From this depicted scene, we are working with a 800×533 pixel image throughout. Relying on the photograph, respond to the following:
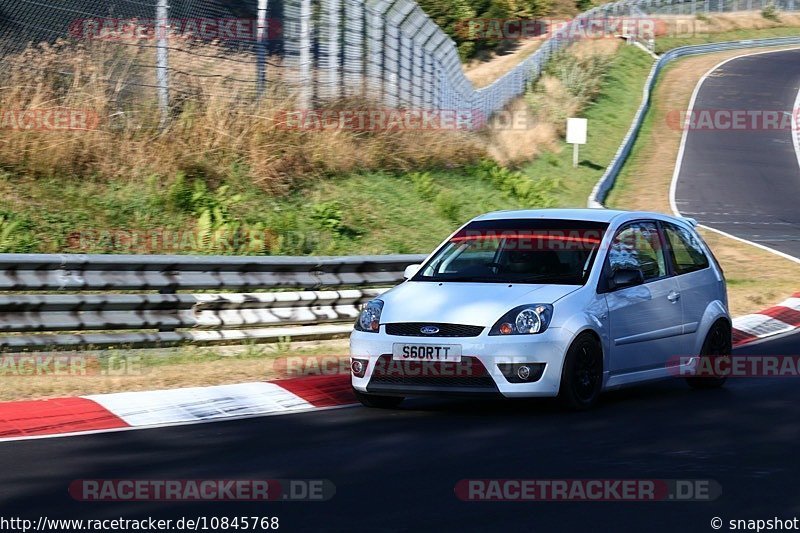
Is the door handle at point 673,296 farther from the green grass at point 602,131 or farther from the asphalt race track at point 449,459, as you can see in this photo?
the green grass at point 602,131

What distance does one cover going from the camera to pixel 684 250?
10.8m

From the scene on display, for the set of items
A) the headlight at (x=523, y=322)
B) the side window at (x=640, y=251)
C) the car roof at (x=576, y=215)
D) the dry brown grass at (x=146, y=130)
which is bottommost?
the headlight at (x=523, y=322)

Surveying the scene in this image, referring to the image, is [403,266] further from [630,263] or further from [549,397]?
[549,397]

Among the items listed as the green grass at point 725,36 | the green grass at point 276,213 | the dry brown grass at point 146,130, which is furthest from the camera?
the green grass at point 725,36

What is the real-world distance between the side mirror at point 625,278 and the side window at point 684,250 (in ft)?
2.84

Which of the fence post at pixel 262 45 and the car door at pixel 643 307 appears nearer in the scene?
the car door at pixel 643 307

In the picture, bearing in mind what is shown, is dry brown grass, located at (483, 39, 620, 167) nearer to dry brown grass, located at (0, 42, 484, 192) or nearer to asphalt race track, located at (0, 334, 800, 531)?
dry brown grass, located at (0, 42, 484, 192)

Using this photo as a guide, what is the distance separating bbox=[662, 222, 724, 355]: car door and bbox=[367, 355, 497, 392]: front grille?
98.5 inches

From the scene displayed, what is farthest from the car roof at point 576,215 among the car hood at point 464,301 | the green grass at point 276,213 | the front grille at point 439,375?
the green grass at point 276,213

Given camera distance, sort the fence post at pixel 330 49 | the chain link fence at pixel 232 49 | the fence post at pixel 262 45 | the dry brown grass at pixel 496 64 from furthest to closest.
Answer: the dry brown grass at pixel 496 64, the fence post at pixel 330 49, the fence post at pixel 262 45, the chain link fence at pixel 232 49

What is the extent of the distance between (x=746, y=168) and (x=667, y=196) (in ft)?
19.6

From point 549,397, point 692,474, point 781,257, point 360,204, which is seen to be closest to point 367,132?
point 360,204

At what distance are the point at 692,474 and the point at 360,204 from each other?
11.7 m

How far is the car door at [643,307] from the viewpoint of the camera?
9.48 m
